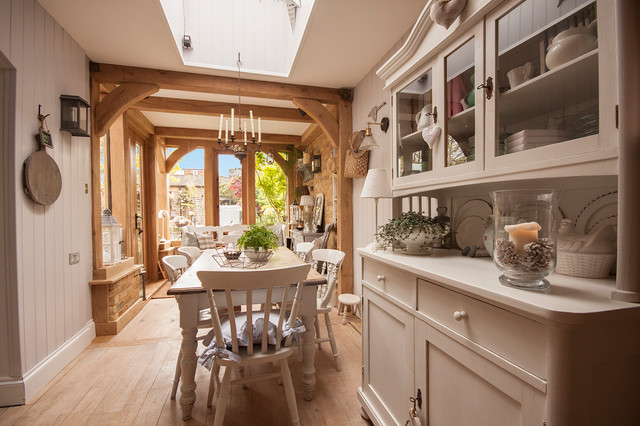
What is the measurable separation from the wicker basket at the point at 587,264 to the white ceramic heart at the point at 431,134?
0.74 meters

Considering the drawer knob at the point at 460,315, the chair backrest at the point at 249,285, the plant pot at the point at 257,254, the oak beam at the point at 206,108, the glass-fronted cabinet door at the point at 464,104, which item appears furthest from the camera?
the oak beam at the point at 206,108

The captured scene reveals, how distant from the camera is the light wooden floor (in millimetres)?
1741

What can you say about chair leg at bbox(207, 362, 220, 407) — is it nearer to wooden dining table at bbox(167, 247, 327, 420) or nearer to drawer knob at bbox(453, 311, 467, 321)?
wooden dining table at bbox(167, 247, 327, 420)

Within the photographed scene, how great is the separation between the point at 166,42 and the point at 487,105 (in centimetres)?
262

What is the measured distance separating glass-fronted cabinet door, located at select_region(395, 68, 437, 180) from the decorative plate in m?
0.64

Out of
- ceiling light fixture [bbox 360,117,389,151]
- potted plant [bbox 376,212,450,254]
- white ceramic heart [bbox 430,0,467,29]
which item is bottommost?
potted plant [bbox 376,212,450,254]

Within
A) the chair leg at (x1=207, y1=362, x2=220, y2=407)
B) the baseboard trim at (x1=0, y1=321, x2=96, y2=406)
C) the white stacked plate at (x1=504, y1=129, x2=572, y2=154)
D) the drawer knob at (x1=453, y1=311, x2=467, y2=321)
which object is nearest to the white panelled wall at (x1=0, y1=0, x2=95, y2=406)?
the baseboard trim at (x1=0, y1=321, x2=96, y2=406)

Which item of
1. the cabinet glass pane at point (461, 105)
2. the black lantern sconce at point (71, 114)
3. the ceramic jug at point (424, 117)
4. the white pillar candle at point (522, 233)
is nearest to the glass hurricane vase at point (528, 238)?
the white pillar candle at point (522, 233)

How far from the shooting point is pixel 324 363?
7.78ft

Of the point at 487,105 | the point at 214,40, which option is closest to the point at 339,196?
the point at 214,40

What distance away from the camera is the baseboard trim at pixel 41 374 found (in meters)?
1.86

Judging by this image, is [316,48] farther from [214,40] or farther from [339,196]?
[339,196]

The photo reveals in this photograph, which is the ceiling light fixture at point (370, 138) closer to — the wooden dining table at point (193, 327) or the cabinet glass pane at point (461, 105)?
the cabinet glass pane at point (461, 105)

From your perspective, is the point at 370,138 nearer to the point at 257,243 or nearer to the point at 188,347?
the point at 257,243
